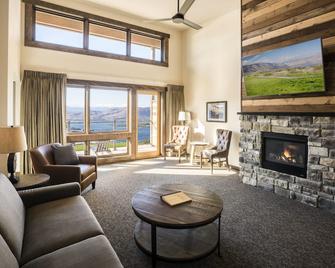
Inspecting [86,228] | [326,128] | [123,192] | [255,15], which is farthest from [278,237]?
[255,15]

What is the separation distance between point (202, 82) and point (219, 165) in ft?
8.47

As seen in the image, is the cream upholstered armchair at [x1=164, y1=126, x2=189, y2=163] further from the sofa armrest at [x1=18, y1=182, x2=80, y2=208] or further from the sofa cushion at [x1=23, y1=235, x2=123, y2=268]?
the sofa cushion at [x1=23, y1=235, x2=123, y2=268]

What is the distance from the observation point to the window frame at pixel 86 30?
5262 millimetres

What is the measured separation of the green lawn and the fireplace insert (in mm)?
790

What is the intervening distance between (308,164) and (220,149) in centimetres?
246

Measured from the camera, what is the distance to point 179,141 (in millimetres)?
7297

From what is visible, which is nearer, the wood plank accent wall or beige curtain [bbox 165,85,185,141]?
the wood plank accent wall

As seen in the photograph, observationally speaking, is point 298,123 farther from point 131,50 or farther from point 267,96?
point 131,50

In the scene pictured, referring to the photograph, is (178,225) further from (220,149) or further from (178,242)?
(220,149)

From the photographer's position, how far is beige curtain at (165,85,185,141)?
295 inches

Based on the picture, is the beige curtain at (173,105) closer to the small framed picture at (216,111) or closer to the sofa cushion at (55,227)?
the small framed picture at (216,111)

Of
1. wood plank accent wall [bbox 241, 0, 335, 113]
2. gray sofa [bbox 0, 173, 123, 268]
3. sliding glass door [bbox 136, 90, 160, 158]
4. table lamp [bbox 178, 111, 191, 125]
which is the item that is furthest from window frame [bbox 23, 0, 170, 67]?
gray sofa [bbox 0, 173, 123, 268]

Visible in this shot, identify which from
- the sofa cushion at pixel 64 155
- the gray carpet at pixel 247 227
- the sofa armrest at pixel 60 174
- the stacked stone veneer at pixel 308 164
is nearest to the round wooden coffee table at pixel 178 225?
the gray carpet at pixel 247 227

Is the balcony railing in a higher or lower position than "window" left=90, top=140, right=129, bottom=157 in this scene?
higher
